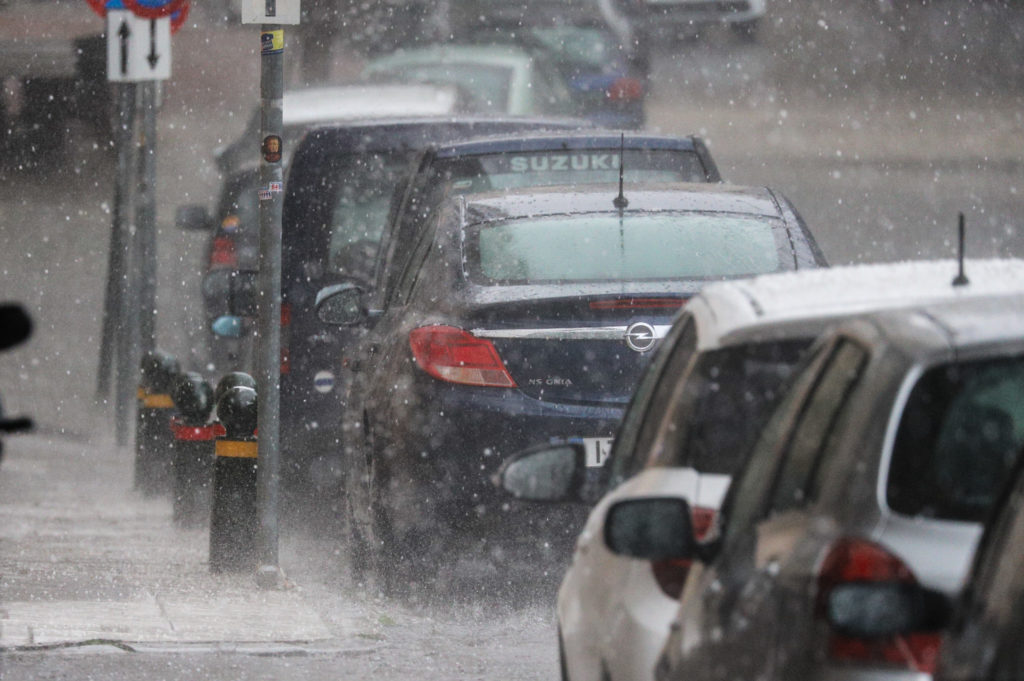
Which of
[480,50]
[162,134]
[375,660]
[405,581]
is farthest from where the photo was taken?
[162,134]

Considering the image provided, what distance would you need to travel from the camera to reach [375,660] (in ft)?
26.7

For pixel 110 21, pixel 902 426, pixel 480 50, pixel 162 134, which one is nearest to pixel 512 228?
pixel 902 426

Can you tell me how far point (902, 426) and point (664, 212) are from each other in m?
5.44

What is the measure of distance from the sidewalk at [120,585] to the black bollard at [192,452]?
13cm

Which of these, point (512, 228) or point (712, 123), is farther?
point (712, 123)

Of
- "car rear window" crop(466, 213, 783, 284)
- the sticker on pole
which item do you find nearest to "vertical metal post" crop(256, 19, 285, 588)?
the sticker on pole

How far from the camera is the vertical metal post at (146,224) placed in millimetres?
16125

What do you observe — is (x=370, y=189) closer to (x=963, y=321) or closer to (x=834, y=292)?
(x=834, y=292)

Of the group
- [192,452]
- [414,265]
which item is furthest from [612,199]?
[192,452]

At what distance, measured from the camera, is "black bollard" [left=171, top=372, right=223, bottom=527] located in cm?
1207

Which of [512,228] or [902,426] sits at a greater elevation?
[902,426]

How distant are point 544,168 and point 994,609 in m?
8.18

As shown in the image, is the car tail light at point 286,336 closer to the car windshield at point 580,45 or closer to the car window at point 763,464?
the car window at point 763,464

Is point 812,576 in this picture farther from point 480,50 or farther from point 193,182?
point 193,182
